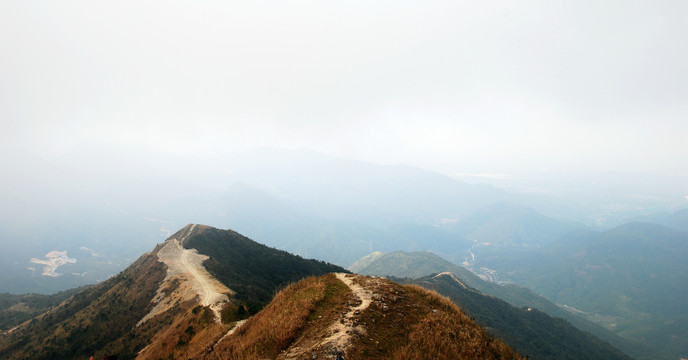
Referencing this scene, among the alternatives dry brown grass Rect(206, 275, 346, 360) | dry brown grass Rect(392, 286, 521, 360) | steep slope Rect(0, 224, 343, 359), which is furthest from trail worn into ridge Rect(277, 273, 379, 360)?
steep slope Rect(0, 224, 343, 359)

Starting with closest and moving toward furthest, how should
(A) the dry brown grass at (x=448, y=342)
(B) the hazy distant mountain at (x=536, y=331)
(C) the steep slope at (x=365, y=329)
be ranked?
(A) the dry brown grass at (x=448, y=342) → (C) the steep slope at (x=365, y=329) → (B) the hazy distant mountain at (x=536, y=331)

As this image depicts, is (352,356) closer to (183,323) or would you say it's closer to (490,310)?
(183,323)

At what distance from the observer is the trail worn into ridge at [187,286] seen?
135ft

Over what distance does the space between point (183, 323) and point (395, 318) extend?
1175 inches

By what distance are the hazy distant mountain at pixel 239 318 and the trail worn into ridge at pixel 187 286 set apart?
0.22 meters

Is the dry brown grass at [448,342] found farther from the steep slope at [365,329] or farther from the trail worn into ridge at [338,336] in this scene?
the trail worn into ridge at [338,336]

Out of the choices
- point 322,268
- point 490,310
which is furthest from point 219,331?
point 490,310

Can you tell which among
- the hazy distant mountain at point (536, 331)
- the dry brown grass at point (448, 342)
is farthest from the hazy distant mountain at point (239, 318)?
the hazy distant mountain at point (536, 331)

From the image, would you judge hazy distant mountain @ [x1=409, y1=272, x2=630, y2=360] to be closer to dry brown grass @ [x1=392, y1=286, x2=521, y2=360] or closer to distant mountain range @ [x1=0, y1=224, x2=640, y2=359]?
distant mountain range @ [x1=0, y1=224, x2=640, y2=359]

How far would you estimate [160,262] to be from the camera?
212 ft

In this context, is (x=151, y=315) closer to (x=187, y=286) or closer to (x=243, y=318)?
(x=187, y=286)

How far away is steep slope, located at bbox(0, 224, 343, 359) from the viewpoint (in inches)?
1216

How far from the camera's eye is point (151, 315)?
145 ft

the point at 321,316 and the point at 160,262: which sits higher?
the point at 321,316
